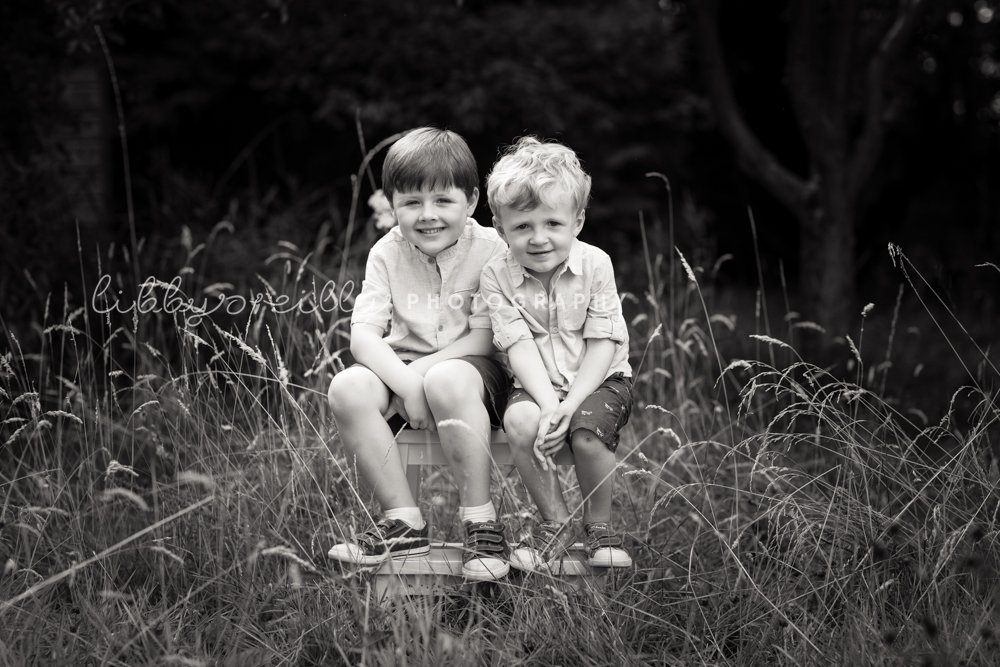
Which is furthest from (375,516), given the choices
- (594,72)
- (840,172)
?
(594,72)

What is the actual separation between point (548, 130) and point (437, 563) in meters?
4.85

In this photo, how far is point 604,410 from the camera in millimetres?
2141

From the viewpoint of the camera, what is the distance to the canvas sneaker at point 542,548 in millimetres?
2033

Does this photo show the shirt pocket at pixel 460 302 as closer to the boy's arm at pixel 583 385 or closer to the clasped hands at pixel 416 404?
the clasped hands at pixel 416 404

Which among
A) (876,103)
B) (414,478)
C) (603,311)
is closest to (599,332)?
(603,311)

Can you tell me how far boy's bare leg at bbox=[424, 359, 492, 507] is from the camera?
210 cm

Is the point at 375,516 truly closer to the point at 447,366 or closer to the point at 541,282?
the point at 447,366

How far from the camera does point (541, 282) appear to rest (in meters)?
2.26

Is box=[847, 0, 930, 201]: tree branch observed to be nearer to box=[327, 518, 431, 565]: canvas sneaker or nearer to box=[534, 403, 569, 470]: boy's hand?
box=[534, 403, 569, 470]: boy's hand

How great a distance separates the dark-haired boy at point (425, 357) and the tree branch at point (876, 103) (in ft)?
9.24

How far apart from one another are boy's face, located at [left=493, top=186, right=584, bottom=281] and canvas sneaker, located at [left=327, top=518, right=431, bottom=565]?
699mm

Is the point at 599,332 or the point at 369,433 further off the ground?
the point at 599,332

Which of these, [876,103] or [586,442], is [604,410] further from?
[876,103]

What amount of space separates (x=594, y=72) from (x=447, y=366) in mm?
5243
